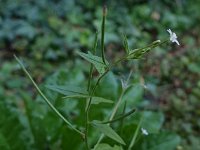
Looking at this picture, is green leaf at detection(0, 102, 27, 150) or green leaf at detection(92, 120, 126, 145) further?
green leaf at detection(0, 102, 27, 150)

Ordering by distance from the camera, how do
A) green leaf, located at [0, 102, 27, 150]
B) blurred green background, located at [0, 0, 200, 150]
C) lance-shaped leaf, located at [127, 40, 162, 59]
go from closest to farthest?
lance-shaped leaf, located at [127, 40, 162, 59] < green leaf, located at [0, 102, 27, 150] < blurred green background, located at [0, 0, 200, 150]

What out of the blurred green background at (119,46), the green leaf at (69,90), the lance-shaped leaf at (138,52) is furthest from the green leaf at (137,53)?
the blurred green background at (119,46)

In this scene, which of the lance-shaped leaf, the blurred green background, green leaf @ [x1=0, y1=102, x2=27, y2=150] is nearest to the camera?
the lance-shaped leaf

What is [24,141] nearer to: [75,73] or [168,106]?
[75,73]

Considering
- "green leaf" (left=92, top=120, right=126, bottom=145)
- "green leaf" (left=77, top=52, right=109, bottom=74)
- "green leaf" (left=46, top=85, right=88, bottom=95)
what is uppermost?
"green leaf" (left=77, top=52, right=109, bottom=74)

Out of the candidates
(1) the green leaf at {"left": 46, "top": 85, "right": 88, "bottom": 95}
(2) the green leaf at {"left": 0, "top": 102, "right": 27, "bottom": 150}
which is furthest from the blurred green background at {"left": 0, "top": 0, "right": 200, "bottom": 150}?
(1) the green leaf at {"left": 46, "top": 85, "right": 88, "bottom": 95}

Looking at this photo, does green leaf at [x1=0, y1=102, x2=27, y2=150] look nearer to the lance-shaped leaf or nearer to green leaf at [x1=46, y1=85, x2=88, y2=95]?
green leaf at [x1=46, y1=85, x2=88, y2=95]

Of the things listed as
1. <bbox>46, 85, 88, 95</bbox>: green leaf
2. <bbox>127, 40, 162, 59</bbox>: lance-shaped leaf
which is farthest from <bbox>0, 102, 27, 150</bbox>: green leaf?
<bbox>127, 40, 162, 59</bbox>: lance-shaped leaf

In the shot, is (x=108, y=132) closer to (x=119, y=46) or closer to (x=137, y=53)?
(x=137, y=53)

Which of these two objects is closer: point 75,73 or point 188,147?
point 75,73

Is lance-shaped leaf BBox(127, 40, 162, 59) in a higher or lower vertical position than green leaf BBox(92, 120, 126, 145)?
higher

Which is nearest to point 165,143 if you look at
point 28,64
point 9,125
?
point 9,125
